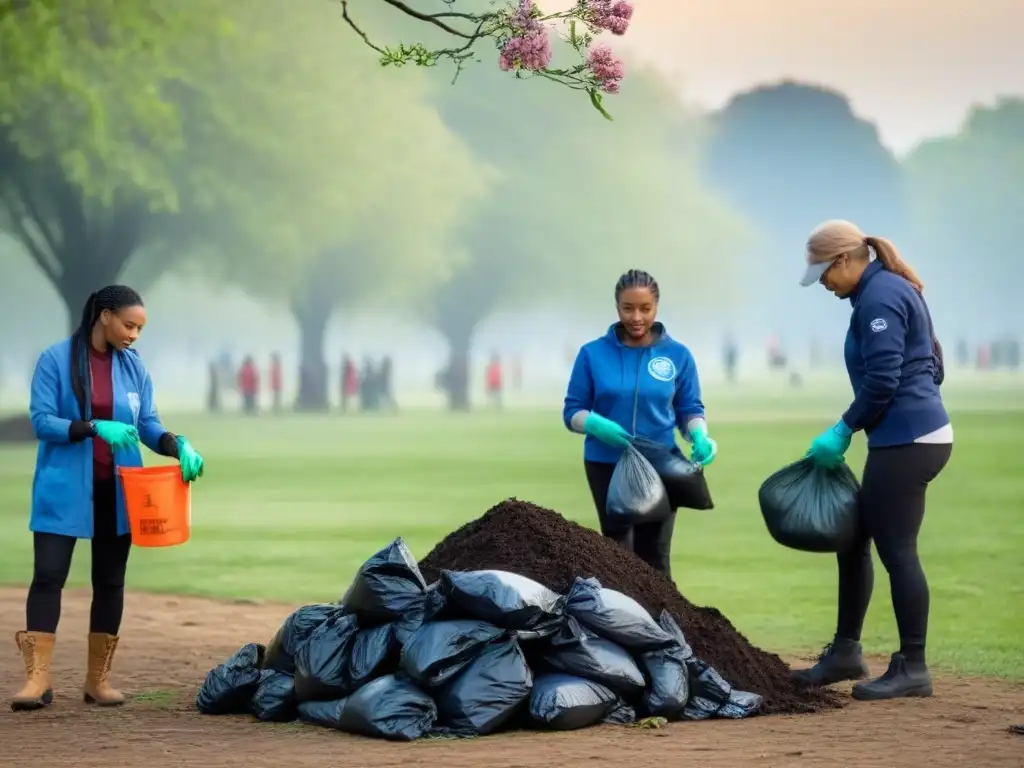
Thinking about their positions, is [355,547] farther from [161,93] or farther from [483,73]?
[483,73]

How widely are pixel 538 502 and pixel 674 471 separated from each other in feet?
36.6

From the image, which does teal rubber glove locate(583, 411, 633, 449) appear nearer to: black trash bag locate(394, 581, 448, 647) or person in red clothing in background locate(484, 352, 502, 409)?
black trash bag locate(394, 581, 448, 647)

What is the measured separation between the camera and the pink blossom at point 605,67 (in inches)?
327

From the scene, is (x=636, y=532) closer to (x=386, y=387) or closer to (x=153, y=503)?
(x=153, y=503)

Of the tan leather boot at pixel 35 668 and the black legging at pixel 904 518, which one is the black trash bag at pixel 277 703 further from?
the black legging at pixel 904 518

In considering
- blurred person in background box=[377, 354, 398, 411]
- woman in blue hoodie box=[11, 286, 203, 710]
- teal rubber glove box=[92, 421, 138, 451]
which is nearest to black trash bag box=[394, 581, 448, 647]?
woman in blue hoodie box=[11, 286, 203, 710]

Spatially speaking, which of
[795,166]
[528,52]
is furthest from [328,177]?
[795,166]

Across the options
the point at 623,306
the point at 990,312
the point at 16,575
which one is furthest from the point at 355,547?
the point at 990,312

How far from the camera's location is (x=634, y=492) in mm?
7891

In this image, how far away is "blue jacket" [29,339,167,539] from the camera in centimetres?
741

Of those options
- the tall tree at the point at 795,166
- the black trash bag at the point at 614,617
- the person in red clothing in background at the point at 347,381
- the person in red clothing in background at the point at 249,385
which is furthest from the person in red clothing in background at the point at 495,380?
the tall tree at the point at 795,166

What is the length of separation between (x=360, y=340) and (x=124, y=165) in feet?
242

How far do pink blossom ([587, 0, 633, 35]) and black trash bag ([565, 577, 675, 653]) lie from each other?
2.90 m

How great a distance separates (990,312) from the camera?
294 ft
